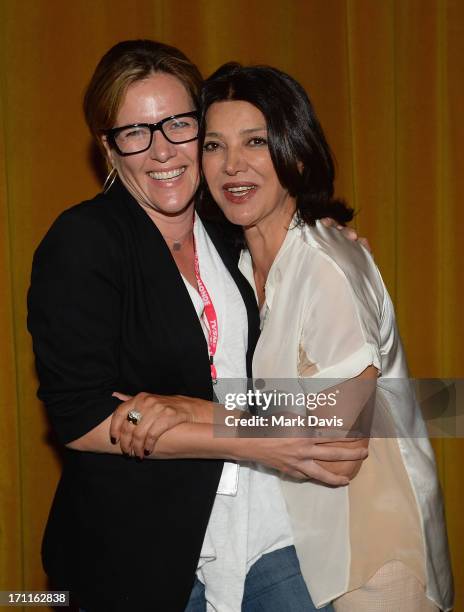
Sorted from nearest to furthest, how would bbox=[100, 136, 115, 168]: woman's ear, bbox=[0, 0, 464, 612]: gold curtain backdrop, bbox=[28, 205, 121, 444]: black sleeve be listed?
bbox=[28, 205, 121, 444]: black sleeve
bbox=[100, 136, 115, 168]: woman's ear
bbox=[0, 0, 464, 612]: gold curtain backdrop

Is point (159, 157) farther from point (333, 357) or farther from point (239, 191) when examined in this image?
point (333, 357)

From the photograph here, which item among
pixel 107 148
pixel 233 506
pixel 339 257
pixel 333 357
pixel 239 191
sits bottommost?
pixel 233 506

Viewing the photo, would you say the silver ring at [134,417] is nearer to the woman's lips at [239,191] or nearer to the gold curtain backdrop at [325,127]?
the woman's lips at [239,191]

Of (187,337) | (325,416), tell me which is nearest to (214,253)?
(187,337)

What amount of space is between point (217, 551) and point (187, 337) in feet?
1.49

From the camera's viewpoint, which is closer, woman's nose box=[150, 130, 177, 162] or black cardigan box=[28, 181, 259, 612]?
black cardigan box=[28, 181, 259, 612]

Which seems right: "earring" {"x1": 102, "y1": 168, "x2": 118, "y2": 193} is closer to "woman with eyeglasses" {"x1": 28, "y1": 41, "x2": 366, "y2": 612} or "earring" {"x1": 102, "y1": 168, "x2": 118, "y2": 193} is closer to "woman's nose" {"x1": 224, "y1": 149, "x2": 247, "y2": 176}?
"woman with eyeglasses" {"x1": 28, "y1": 41, "x2": 366, "y2": 612}

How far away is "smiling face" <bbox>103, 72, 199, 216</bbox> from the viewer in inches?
64.1

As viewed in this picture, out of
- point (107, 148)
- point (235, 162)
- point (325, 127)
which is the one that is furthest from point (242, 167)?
point (325, 127)

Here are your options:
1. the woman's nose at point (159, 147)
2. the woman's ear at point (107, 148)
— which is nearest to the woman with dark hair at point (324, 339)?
the woman's nose at point (159, 147)

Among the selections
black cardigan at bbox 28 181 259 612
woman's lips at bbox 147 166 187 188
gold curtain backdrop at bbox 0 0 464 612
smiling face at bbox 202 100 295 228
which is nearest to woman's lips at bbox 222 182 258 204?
smiling face at bbox 202 100 295 228

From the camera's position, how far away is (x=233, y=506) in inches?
62.9

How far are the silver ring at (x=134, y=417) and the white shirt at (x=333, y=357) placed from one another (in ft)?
0.97

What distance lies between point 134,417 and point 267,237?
Answer: 56 centimetres
